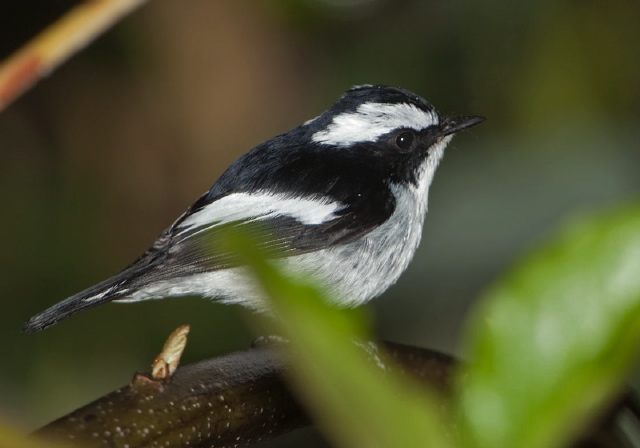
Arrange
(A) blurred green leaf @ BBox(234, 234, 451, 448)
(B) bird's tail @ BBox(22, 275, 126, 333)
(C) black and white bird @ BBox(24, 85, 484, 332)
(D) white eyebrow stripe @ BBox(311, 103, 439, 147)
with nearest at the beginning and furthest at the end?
(A) blurred green leaf @ BBox(234, 234, 451, 448), (B) bird's tail @ BBox(22, 275, 126, 333), (C) black and white bird @ BBox(24, 85, 484, 332), (D) white eyebrow stripe @ BBox(311, 103, 439, 147)

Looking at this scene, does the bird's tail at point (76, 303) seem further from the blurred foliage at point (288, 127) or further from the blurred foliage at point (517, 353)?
the blurred foliage at point (517, 353)

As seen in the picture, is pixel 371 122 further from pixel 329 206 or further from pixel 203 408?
pixel 203 408

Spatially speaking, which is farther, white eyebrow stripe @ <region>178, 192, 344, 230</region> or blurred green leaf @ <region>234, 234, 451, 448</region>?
white eyebrow stripe @ <region>178, 192, 344, 230</region>

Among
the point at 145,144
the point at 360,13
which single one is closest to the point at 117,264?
A: the point at 145,144

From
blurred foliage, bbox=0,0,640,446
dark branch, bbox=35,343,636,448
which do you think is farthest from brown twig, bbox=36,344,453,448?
blurred foliage, bbox=0,0,640,446

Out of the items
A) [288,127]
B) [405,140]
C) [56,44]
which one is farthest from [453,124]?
[56,44]

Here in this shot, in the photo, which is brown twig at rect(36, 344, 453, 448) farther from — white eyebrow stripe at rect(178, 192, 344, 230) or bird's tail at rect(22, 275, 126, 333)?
white eyebrow stripe at rect(178, 192, 344, 230)
